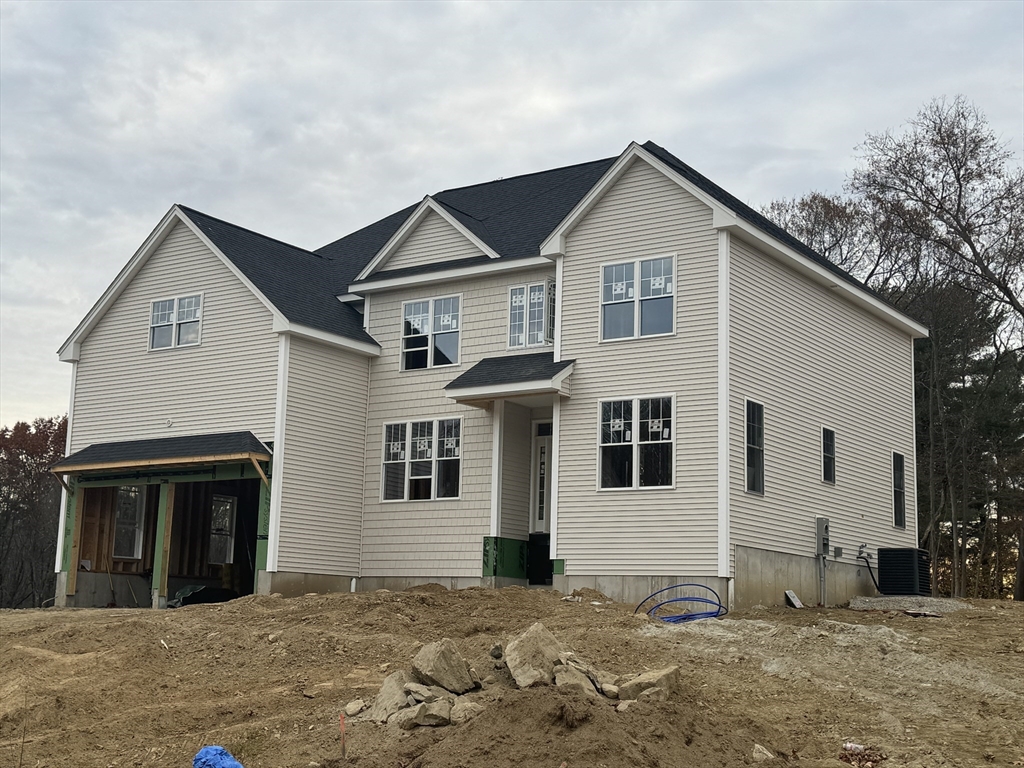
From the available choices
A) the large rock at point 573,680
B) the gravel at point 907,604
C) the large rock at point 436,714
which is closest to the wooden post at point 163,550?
the gravel at point 907,604

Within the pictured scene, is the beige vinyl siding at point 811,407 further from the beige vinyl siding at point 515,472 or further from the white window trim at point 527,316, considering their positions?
the beige vinyl siding at point 515,472

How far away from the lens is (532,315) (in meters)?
23.3

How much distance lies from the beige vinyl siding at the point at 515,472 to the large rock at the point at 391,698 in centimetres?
1097

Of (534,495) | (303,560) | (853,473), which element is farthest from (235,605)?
(853,473)

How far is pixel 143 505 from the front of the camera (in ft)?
92.3

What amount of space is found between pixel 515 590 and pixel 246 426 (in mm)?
7379

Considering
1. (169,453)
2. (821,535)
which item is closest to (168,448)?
(169,453)

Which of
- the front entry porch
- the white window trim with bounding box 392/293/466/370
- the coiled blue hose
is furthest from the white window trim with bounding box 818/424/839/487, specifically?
the white window trim with bounding box 392/293/466/370

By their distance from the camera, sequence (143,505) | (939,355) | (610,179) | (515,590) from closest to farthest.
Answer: (515,590), (610,179), (143,505), (939,355)

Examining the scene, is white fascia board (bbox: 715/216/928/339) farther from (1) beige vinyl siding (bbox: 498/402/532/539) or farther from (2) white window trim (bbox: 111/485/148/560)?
(2) white window trim (bbox: 111/485/148/560)

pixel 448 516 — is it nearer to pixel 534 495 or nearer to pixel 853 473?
pixel 534 495

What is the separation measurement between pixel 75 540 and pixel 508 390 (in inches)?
452

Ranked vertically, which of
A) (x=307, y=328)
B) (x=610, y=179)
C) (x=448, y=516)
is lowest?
(x=448, y=516)

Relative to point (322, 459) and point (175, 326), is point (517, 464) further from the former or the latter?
point (175, 326)
